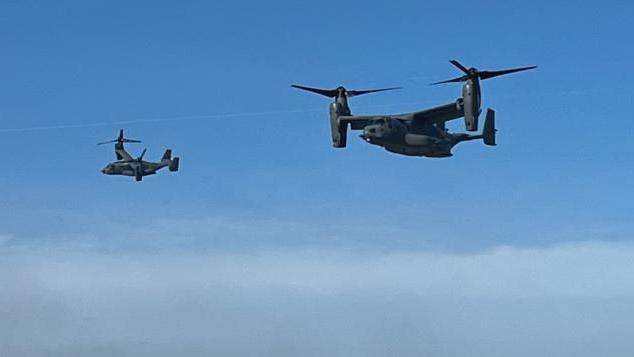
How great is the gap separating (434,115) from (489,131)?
38.3 ft

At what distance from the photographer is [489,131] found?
171 metres

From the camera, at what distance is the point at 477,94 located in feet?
495

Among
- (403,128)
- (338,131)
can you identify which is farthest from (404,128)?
(338,131)

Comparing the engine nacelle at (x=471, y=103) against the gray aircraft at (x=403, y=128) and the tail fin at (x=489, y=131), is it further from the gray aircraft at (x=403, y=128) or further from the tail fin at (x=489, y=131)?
the tail fin at (x=489, y=131)

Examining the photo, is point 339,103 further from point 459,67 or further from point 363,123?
point 459,67

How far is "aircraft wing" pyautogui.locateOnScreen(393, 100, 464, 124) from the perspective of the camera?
535ft

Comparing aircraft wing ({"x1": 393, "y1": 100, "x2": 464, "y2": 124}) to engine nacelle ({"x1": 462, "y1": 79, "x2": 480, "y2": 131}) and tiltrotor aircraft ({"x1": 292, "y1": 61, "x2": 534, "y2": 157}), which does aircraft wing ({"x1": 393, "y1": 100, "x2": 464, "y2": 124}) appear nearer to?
tiltrotor aircraft ({"x1": 292, "y1": 61, "x2": 534, "y2": 157})

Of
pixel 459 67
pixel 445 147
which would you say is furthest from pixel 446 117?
pixel 459 67

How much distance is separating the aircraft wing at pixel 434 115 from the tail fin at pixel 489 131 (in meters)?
7.94

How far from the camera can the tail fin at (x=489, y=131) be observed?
170250 mm

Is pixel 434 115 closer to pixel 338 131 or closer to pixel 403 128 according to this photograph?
pixel 403 128

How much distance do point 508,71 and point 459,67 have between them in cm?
736

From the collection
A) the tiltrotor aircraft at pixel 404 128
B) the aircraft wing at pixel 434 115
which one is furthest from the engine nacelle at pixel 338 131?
the aircraft wing at pixel 434 115

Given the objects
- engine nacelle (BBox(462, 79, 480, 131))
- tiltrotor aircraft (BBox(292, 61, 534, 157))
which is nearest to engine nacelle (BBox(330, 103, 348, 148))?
tiltrotor aircraft (BBox(292, 61, 534, 157))
